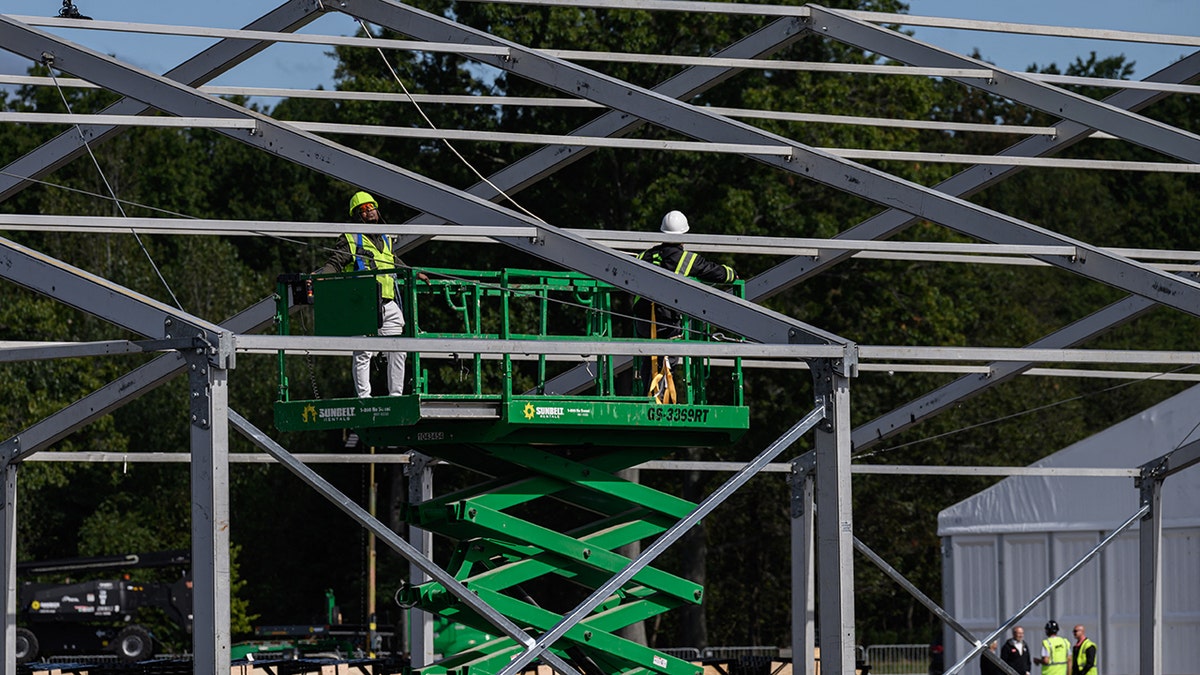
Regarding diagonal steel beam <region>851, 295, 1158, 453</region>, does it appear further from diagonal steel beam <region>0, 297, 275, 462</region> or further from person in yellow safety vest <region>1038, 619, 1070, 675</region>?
diagonal steel beam <region>0, 297, 275, 462</region>

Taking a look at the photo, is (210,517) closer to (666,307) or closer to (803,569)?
(666,307)

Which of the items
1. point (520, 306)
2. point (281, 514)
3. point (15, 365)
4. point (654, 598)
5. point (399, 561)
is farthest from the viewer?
point (281, 514)

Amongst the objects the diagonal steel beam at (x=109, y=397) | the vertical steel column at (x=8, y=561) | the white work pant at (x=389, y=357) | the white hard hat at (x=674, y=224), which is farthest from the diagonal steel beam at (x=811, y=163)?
the vertical steel column at (x=8, y=561)

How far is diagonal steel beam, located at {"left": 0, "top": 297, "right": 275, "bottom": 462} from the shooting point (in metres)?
14.4

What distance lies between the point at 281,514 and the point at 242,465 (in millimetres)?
3338

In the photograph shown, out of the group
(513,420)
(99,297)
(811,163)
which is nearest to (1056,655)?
(811,163)

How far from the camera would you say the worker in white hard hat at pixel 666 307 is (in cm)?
1565

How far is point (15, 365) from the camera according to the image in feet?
155

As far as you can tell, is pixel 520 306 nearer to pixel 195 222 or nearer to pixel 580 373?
pixel 580 373

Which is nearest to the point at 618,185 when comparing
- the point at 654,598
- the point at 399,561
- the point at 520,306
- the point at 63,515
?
the point at 520,306

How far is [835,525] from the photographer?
44.0 feet

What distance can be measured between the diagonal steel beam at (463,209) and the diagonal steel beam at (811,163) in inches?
110

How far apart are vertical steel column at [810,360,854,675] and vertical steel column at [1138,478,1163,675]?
15.3 ft

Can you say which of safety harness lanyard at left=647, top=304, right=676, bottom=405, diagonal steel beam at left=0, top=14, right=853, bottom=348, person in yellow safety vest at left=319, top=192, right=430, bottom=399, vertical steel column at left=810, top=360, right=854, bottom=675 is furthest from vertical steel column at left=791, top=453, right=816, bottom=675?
person in yellow safety vest at left=319, top=192, right=430, bottom=399
